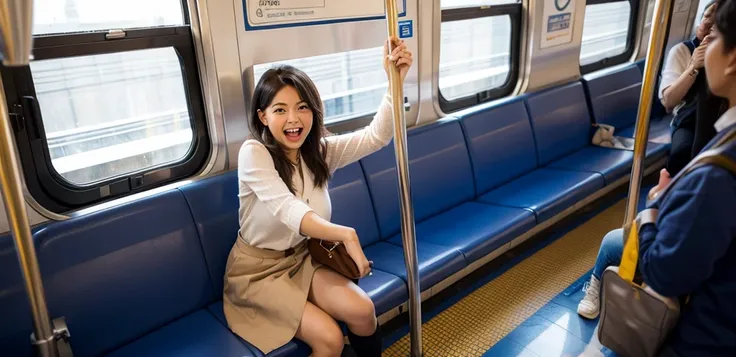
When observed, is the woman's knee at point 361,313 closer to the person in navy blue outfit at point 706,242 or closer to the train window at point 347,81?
the person in navy blue outfit at point 706,242

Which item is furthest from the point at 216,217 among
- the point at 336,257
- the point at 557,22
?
the point at 557,22

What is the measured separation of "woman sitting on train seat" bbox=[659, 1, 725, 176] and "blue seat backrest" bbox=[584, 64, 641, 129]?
153 cm

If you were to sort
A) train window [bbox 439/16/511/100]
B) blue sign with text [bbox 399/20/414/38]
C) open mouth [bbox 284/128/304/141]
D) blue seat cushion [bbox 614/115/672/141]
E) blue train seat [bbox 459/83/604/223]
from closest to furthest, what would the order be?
open mouth [bbox 284/128/304/141], blue sign with text [bbox 399/20/414/38], blue train seat [bbox 459/83/604/223], train window [bbox 439/16/511/100], blue seat cushion [bbox 614/115/672/141]

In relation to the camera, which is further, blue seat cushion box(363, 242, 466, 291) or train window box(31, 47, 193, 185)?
blue seat cushion box(363, 242, 466, 291)

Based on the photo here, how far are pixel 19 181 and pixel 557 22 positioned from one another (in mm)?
4188

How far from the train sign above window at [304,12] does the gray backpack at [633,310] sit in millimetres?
1897

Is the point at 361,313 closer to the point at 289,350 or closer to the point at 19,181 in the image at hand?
the point at 289,350

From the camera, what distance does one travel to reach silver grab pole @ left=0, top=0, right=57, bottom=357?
109cm

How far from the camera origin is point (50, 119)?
2.12 metres

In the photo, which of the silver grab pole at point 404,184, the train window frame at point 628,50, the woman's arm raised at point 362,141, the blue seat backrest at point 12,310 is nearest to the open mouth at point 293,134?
the woman's arm raised at point 362,141

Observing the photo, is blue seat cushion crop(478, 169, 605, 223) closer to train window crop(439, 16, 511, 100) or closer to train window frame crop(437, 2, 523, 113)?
train window frame crop(437, 2, 523, 113)

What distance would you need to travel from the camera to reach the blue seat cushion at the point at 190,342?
6.48 ft

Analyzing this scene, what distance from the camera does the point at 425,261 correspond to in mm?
2588

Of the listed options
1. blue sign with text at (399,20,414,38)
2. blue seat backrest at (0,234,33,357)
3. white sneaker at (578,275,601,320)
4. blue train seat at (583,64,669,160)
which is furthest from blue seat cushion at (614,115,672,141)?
blue seat backrest at (0,234,33,357)
